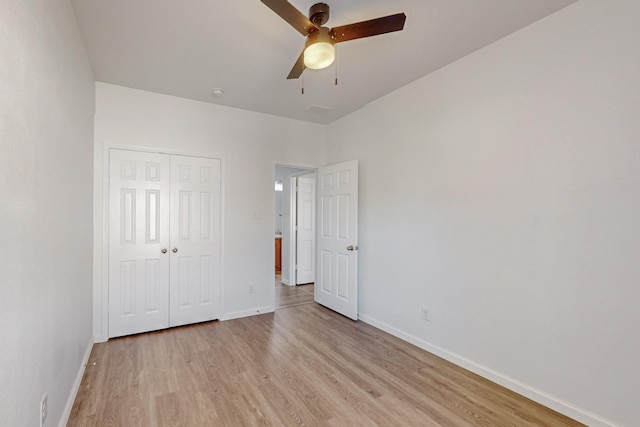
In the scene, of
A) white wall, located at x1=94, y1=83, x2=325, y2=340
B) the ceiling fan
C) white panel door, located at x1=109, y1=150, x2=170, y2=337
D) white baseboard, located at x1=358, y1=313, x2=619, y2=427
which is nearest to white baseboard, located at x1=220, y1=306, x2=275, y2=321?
white wall, located at x1=94, y1=83, x2=325, y2=340

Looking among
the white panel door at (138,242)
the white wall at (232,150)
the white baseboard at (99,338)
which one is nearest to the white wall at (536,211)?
the white wall at (232,150)

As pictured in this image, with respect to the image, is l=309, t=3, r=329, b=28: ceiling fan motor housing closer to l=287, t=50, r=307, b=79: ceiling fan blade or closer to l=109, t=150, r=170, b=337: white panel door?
l=287, t=50, r=307, b=79: ceiling fan blade

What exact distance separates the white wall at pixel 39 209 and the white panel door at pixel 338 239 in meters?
2.76

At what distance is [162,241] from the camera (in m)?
3.40

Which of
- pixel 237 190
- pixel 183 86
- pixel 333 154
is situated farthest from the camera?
pixel 333 154

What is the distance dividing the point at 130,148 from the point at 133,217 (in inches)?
30.5

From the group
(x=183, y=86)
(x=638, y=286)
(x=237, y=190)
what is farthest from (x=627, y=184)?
(x=183, y=86)

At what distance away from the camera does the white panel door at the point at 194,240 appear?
11.4 ft

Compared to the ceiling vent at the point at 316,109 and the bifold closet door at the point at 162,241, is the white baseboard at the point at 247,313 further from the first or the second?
the ceiling vent at the point at 316,109

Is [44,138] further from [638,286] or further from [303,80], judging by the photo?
[638,286]

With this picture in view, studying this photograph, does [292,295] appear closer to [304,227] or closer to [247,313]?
[247,313]

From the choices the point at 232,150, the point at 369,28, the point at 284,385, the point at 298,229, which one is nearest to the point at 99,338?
the point at 284,385

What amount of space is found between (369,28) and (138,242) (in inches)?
125

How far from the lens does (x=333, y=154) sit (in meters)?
4.36
